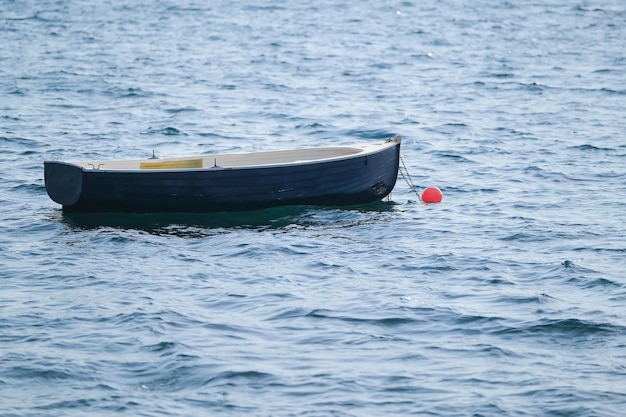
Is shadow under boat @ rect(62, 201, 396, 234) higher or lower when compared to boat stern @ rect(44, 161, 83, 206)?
lower

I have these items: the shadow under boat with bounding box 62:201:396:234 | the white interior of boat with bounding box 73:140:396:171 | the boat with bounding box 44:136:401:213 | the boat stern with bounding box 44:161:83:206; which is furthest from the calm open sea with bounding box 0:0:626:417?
the white interior of boat with bounding box 73:140:396:171

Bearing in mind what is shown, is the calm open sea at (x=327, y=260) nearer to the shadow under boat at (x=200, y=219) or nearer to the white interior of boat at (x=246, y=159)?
the shadow under boat at (x=200, y=219)

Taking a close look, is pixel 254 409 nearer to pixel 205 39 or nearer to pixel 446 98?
pixel 446 98

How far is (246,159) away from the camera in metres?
21.8

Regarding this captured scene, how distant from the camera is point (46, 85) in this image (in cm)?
3519

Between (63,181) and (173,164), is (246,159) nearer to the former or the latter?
(173,164)

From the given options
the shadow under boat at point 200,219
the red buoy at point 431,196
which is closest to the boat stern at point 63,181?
the shadow under boat at point 200,219

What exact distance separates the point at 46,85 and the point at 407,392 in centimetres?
2441

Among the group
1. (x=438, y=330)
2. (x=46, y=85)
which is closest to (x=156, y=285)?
(x=438, y=330)

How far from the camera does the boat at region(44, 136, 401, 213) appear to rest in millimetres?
19984

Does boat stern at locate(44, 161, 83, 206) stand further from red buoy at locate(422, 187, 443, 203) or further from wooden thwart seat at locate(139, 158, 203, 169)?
red buoy at locate(422, 187, 443, 203)

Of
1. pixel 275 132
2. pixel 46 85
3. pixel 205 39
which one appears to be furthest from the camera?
pixel 205 39

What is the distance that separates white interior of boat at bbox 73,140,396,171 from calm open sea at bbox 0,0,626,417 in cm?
115

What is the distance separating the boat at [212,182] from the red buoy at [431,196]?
1.49m
